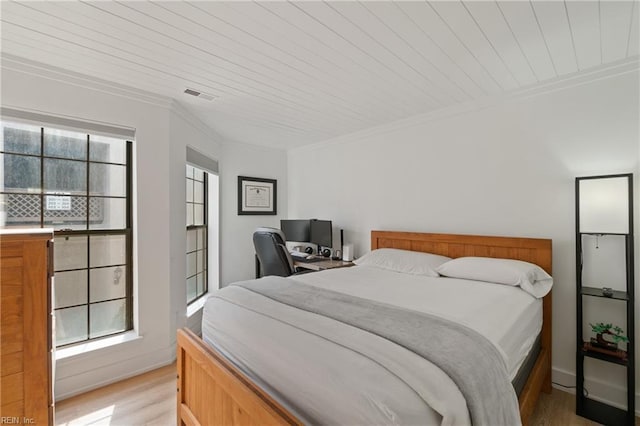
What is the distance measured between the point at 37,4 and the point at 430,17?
1986mm

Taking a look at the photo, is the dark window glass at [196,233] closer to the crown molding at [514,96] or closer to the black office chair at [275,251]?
the black office chair at [275,251]

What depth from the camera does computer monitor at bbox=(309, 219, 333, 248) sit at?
387cm

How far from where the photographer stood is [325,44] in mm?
1822

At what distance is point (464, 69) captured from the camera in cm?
218

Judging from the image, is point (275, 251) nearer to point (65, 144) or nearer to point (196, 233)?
point (196, 233)

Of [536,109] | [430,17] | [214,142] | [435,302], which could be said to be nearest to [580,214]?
[536,109]

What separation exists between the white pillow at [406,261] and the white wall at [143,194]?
74.2 inches

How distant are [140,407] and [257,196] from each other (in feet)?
9.55

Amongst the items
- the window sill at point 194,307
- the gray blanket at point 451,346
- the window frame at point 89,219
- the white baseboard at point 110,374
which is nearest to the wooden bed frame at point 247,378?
the gray blanket at point 451,346

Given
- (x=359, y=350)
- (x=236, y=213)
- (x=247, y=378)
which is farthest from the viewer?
A: (x=236, y=213)

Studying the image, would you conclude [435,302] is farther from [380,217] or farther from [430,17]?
[380,217]

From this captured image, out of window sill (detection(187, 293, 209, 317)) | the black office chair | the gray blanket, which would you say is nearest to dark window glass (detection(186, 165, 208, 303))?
window sill (detection(187, 293, 209, 317))

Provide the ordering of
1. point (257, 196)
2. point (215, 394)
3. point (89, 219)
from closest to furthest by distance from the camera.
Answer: point (215, 394) < point (89, 219) < point (257, 196)

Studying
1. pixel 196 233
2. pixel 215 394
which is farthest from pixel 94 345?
pixel 215 394
